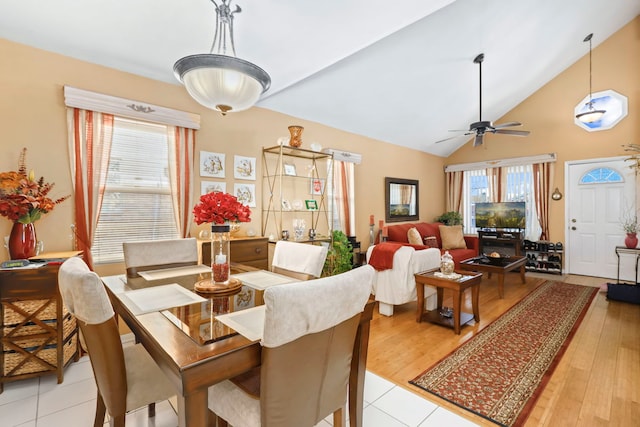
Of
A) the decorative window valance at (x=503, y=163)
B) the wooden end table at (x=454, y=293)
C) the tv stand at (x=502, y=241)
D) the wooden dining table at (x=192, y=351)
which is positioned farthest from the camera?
the decorative window valance at (x=503, y=163)

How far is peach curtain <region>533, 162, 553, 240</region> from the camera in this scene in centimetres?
582

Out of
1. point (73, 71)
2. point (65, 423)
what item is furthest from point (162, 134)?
point (65, 423)

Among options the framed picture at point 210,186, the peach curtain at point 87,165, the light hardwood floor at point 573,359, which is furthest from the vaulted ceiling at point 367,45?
the light hardwood floor at point 573,359

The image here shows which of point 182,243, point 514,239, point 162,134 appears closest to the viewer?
point 182,243

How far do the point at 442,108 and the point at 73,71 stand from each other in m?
5.16

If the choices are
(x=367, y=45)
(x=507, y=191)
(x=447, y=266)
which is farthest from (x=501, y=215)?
(x=367, y=45)

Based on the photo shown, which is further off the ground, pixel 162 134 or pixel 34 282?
pixel 162 134

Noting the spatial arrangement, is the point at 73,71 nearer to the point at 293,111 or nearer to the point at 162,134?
the point at 162,134

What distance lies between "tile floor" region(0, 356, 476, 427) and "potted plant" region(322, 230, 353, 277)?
6.75 ft

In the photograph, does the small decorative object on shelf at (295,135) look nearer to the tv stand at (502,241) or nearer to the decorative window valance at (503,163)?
the tv stand at (502,241)

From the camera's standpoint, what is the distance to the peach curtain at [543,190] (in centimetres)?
582

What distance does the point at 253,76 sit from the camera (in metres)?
1.58

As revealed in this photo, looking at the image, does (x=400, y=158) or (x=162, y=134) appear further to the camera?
(x=400, y=158)

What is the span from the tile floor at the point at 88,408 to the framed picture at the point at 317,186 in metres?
2.84
